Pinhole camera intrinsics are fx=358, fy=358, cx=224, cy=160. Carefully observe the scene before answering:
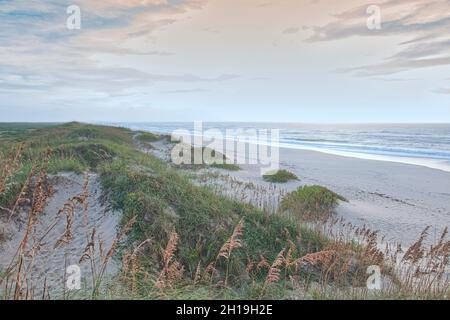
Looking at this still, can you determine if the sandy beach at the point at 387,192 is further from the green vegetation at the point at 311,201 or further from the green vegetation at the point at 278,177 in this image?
the green vegetation at the point at 311,201

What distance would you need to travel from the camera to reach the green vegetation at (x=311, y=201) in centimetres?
1034

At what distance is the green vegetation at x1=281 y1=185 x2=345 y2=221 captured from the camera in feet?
33.9

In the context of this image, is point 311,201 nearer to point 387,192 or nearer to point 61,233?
point 387,192

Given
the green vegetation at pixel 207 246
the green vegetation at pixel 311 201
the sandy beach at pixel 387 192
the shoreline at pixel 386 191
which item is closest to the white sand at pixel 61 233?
the green vegetation at pixel 207 246

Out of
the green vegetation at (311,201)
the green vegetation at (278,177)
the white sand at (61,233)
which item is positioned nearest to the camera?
the white sand at (61,233)

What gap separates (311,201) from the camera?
11445mm

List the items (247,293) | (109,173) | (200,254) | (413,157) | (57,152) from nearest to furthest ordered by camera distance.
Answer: (247,293) < (200,254) < (109,173) < (57,152) < (413,157)

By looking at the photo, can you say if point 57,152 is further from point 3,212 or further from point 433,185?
point 433,185

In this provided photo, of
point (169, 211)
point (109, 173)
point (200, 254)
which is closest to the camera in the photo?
point (200, 254)

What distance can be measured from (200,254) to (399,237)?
6261 mm

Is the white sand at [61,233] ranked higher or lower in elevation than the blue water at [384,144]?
lower
